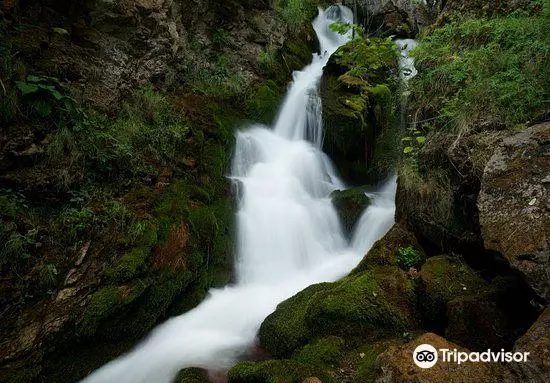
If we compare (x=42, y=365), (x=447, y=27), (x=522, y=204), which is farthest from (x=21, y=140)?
(x=447, y=27)

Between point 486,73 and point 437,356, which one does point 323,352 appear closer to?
point 437,356

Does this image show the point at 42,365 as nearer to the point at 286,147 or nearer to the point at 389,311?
the point at 389,311

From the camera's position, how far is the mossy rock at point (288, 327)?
395 cm

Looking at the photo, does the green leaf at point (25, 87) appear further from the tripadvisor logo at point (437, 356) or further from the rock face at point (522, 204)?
the rock face at point (522, 204)

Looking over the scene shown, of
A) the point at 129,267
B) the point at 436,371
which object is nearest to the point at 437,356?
the point at 436,371

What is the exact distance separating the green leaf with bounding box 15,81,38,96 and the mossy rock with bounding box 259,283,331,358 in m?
4.16

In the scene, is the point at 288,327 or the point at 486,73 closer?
the point at 288,327

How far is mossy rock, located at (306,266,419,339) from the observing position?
3684 millimetres

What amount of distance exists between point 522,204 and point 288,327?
2782 millimetres

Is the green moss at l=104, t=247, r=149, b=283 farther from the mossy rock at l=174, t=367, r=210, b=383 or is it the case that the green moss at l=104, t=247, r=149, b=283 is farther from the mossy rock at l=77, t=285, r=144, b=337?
the mossy rock at l=174, t=367, r=210, b=383

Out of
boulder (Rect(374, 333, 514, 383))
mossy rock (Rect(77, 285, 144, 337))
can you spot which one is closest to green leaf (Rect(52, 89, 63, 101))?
mossy rock (Rect(77, 285, 144, 337))

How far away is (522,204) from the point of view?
9.83ft

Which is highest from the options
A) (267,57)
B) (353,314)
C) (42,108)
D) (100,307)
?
(267,57)

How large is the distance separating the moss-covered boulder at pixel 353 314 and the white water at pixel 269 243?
55cm
